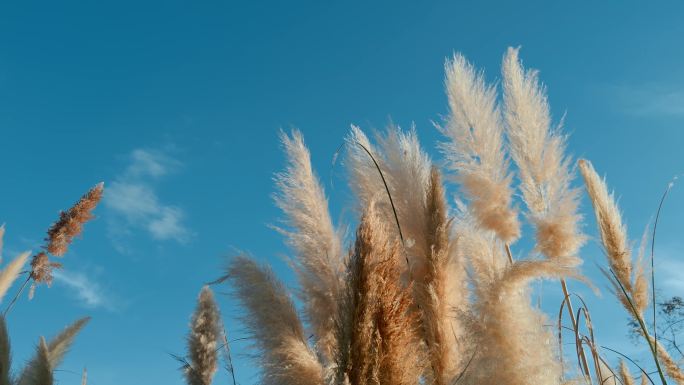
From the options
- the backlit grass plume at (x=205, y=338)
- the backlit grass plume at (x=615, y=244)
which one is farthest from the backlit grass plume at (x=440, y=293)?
the backlit grass plume at (x=205, y=338)

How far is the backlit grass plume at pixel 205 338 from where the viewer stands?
3832mm

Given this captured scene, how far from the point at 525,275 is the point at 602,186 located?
46.9 inches

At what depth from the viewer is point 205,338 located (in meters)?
3.88

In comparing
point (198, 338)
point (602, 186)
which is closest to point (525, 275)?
point (602, 186)

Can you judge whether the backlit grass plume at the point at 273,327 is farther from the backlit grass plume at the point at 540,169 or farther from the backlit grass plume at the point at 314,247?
the backlit grass plume at the point at 540,169

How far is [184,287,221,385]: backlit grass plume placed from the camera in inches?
151

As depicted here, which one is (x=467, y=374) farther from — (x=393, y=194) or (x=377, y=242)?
(x=393, y=194)

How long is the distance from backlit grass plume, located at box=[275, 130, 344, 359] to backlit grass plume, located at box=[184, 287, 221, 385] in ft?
4.41

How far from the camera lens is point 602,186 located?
10.2ft

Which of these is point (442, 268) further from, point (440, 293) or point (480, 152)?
point (480, 152)

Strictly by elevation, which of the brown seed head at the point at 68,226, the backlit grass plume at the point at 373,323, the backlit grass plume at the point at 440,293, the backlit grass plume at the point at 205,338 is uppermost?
the brown seed head at the point at 68,226

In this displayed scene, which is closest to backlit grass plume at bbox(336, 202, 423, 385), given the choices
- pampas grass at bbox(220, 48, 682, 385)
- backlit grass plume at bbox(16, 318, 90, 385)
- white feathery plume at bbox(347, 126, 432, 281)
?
pampas grass at bbox(220, 48, 682, 385)

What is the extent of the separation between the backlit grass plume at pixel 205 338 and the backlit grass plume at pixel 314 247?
1344mm

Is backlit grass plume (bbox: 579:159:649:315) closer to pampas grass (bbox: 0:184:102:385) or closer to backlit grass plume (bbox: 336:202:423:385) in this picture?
backlit grass plume (bbox: 336:202:423:385)
